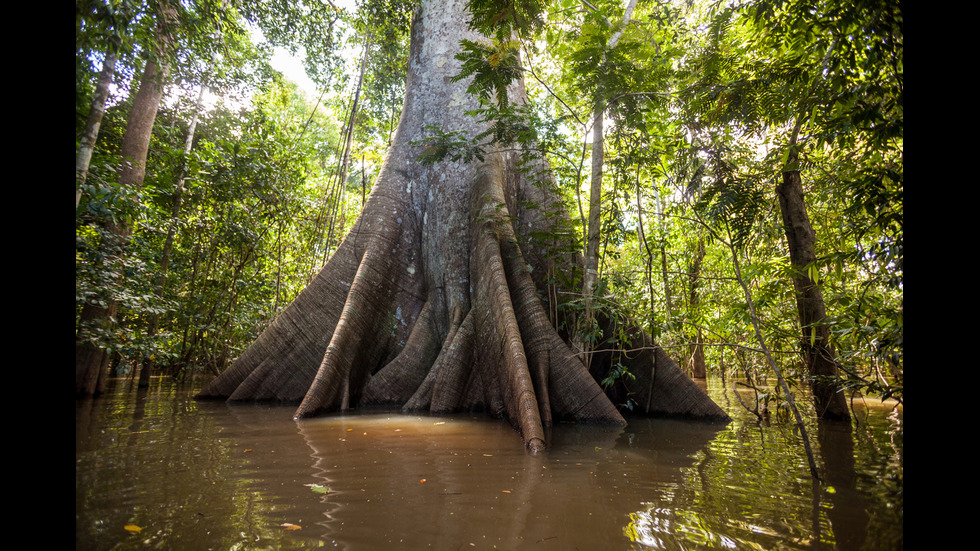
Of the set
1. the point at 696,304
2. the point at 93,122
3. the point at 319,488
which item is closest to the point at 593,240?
the point at 696,304

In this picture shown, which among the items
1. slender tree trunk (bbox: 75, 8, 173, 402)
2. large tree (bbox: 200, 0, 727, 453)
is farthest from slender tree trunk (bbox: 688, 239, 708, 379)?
slender tree trunk (bbox: 75, 8, 173, 402)

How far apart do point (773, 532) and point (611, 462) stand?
1.14 meters

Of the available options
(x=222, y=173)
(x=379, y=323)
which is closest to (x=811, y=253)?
(x=379, y=323)

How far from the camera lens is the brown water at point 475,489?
1.84 meters

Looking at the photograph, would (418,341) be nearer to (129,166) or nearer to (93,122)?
(93,122)

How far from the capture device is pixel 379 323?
6.02m

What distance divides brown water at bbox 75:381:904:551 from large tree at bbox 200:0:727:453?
0.80 meters

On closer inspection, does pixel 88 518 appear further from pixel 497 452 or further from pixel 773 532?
pixel 773 532

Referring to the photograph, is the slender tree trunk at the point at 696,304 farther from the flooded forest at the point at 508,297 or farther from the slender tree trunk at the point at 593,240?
the slender tree trunk at the point at 593,240

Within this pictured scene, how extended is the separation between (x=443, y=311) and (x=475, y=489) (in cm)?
387
